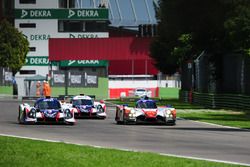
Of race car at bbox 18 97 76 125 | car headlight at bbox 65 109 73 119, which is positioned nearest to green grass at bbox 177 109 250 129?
car headlight at bbox 65 109 73 119

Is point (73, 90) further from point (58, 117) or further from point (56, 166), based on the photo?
point (56, 166)

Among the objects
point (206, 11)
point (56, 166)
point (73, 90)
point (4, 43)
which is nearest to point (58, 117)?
point (56, 166)

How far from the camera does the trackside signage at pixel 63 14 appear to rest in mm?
125312

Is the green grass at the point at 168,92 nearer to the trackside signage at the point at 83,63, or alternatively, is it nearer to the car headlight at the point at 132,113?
the trackside signage at the point at 83,63

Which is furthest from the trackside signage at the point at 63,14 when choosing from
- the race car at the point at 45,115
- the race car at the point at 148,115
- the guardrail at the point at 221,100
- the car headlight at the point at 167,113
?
the race car at the point at 45,115

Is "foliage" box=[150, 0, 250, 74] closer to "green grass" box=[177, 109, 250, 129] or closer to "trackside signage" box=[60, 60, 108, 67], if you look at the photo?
"green grass" box=[177, 109, 250, 129]

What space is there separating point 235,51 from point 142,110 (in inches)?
1007

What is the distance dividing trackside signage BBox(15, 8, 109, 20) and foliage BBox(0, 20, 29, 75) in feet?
55.1

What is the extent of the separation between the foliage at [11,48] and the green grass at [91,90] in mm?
26893

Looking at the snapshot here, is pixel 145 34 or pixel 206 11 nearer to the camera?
pixel 206 11

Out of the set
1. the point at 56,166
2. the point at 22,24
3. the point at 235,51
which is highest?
the point at 22,24

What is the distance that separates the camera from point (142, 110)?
29.1 m

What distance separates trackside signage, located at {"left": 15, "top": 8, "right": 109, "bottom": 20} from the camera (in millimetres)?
125312

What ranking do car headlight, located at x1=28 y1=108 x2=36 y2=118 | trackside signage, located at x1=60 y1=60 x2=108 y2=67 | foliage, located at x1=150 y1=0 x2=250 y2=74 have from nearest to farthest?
car headlight, located at x1=28 y1=108 x2=36 y2=118
foliage, located at x1=150 y1=0 x2=250 y2=74
trackside signage, located at x1=60 y1=60 x2=108 y2=67
